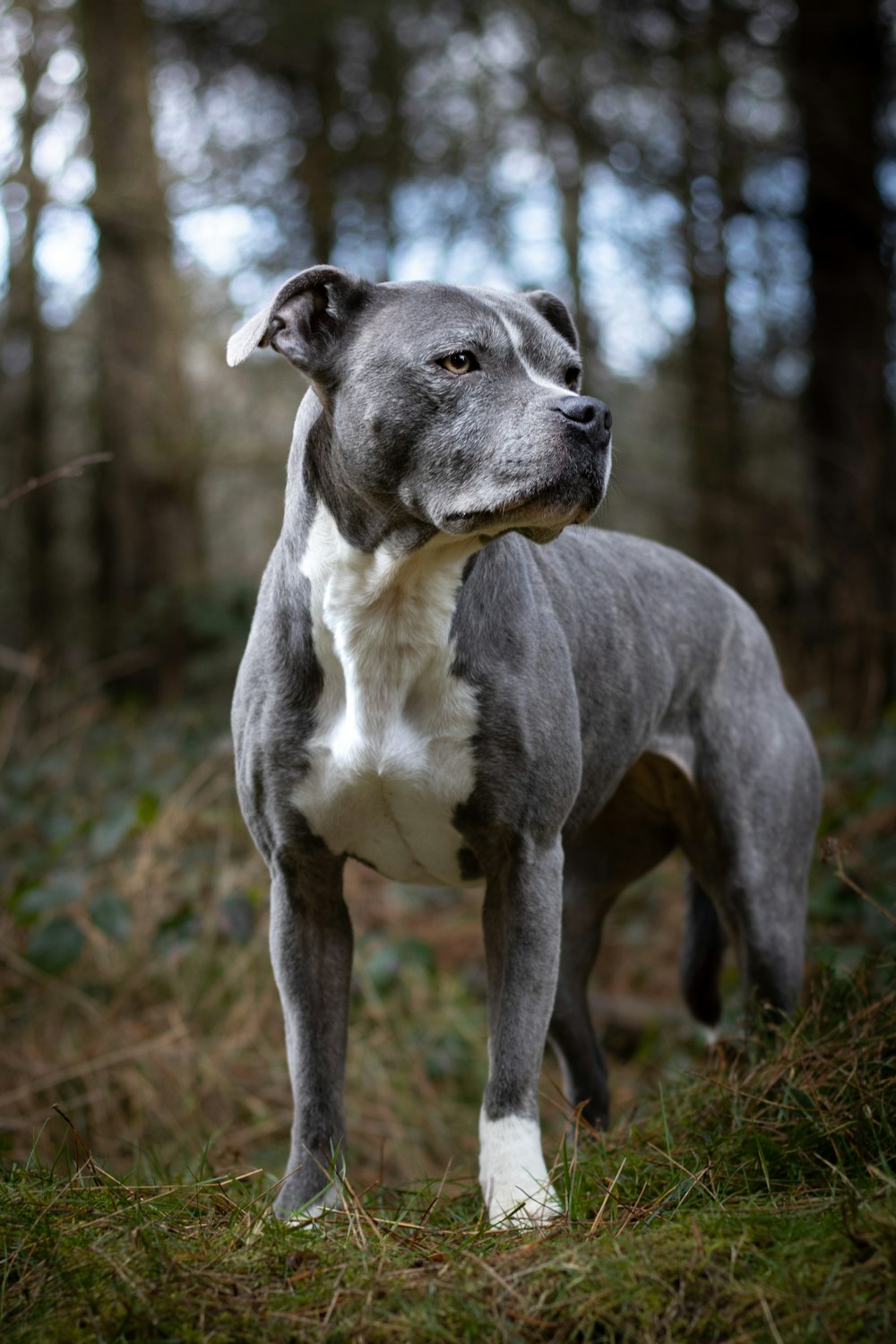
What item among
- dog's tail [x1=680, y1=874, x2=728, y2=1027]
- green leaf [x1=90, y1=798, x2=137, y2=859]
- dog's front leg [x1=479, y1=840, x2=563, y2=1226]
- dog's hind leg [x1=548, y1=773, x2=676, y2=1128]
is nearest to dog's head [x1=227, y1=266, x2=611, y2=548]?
dog's front leg [x1=479, y1=840, x2=563, y2=1226]

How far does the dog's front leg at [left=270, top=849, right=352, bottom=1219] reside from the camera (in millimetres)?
3145

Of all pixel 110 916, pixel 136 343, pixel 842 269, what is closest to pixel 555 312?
pixel 110 916

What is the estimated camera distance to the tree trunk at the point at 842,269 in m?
7.77

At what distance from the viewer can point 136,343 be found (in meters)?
9.98

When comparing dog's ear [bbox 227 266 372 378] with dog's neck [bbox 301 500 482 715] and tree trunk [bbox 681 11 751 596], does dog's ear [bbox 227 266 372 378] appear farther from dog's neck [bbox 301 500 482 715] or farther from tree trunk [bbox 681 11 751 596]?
tree trunk [bbox 681 11 751 596]

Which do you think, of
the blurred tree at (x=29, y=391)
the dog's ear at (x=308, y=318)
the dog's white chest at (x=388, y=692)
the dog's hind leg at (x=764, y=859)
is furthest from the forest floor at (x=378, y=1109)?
the blurred tree at (x=29, y=391)

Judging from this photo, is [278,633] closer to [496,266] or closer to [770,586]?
[770,586]

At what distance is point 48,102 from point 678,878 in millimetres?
9739

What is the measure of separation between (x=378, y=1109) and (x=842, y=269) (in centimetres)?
715

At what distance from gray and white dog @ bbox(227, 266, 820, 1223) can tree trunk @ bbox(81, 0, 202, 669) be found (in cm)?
681

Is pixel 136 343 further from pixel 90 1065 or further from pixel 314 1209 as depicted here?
pixel 314 1209

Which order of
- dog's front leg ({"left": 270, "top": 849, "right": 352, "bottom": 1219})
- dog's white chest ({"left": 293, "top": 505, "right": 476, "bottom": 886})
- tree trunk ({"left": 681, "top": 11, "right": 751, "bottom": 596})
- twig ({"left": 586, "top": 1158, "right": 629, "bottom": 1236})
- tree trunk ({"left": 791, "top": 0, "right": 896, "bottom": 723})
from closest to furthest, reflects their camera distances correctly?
twig ({"left": 586, "top": 1158, "right": 629, "bottom": 1236})
dog's white chest ({"left": 293, "top": 505, "right": 476, "bottom": 886})
dog's front leg ({"left": 270, "top": 849, "right": 352, "bottom": 1219})
tree trunk ({"left": 791, "top": 0, "right": 896, "bottom": 723})
tree trunk ({"left": 681, "top": 11, "right": 751, "bottom": 596})

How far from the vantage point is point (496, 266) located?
1232 centimetres

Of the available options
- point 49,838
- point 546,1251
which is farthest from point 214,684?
point 546,1251
